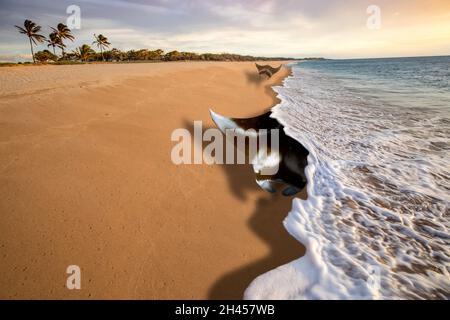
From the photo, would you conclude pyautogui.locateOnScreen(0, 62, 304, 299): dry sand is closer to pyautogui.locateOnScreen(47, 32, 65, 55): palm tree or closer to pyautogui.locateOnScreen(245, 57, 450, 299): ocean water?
pyautogui.locateOnScreen(245, 57, 450, 299): ocean water

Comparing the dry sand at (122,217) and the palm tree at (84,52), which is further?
the palm tree at (84,52)

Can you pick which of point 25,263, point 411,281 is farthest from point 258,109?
point 25,263

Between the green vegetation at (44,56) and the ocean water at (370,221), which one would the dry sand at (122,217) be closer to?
the ocean water at (370,221)

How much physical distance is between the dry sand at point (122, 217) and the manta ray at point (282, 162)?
26 cm

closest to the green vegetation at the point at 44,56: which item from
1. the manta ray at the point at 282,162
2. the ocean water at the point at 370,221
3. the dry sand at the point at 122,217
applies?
the dry sand at the point at 122,217

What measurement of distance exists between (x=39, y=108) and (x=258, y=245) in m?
5.94

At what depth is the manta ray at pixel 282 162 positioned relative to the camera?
153 inches

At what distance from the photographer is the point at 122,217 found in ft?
9.62

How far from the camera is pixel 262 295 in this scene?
7.30 ft

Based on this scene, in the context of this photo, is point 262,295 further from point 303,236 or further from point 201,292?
point 303,236

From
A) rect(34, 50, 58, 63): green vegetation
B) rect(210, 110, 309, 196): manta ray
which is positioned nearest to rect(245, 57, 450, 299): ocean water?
rect(210, 110, 309, 196): manta ray

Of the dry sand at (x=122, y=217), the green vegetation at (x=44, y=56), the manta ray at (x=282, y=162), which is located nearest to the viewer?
the dry sand at (x=122, y=217)

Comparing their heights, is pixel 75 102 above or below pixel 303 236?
above

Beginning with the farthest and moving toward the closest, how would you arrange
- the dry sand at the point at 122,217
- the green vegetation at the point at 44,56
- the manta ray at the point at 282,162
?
the green vegetation at the point at 44,56, the manta ray at the point at 282,162, the dry sand at the point at 122,217
